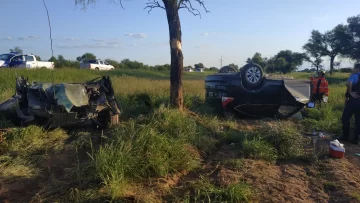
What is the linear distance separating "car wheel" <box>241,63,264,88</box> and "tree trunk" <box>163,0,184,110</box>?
1469 mm

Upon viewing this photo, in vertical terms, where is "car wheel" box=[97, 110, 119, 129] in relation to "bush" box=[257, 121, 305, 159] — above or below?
above

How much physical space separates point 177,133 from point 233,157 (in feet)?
3.42

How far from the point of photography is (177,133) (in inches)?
213

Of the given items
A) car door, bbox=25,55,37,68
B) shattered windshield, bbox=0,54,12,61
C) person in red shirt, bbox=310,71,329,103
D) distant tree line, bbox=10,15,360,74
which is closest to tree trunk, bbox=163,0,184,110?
person in red shirt, bbox=310,71,329,103

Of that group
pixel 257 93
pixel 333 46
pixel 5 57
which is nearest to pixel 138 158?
pixel 257 93

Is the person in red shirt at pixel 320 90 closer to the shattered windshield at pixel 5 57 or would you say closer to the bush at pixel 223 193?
the bush at pixel 223 193

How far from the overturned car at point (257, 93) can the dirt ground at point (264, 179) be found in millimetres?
2499

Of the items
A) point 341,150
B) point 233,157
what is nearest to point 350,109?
point 341,150

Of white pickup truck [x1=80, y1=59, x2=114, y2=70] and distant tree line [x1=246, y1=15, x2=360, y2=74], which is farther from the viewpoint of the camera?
distant tree line [x1=246, y1=15, x2=360, y2=74]

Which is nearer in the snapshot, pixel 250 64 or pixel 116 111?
pixel 116 111

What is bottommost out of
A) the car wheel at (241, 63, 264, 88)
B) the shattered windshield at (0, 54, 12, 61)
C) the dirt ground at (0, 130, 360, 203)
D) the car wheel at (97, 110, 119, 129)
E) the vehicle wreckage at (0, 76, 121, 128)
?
the dirt ground at (0, 130, 360, 203)

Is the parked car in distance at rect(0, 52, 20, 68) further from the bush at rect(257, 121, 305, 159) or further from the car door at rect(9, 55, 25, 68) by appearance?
the bush at rect(257, 121, 305, 159)

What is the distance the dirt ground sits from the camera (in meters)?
3.64

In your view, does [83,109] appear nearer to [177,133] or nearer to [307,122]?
[177,133]
